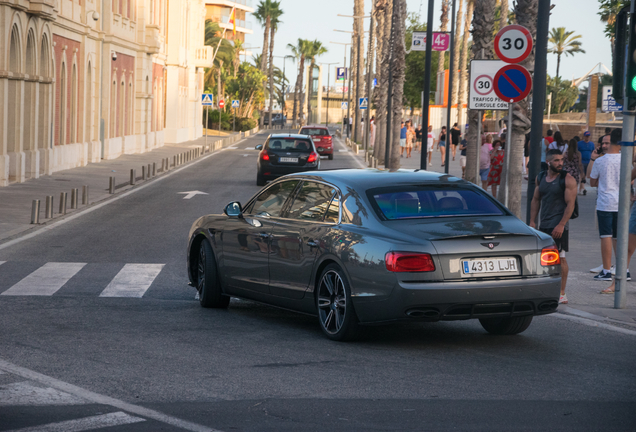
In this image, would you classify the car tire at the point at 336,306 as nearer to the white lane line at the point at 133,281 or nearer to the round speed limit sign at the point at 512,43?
the white lane line at the point at 133,281

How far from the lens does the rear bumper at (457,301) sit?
7152mm

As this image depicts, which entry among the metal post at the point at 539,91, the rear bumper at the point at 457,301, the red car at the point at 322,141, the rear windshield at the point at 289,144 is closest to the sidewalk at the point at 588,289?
the metal post at the point at 539,91

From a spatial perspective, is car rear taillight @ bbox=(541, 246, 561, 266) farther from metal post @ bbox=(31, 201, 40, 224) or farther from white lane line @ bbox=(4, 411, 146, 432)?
metal post @ bbox=(31, 201, 40, 224)

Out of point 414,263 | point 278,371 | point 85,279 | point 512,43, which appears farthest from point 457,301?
point 512,43

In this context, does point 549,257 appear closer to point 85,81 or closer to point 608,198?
point 608,198

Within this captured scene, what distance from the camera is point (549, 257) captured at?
7.59 metres

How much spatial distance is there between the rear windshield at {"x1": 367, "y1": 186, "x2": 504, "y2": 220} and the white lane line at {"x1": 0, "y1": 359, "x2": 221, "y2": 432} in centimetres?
275

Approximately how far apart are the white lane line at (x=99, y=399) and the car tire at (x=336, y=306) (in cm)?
229

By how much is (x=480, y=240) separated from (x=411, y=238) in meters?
0.52

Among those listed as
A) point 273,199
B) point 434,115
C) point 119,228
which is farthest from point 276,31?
point 273,199

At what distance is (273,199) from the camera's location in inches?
358

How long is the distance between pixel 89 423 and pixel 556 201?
6.24 meters

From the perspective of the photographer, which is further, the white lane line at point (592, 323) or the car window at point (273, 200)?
the car window at point (273, 200)

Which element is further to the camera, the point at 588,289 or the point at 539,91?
the point at 539,91
